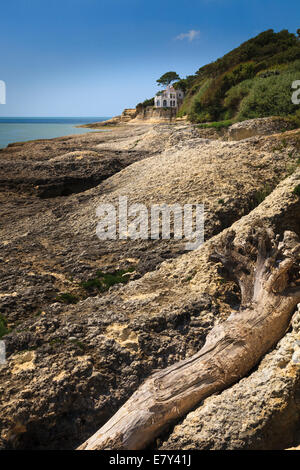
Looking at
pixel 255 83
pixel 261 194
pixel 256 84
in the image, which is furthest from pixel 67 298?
pixel 255 83

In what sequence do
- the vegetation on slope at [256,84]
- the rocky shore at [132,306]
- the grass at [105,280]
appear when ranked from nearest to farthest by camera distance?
the rocky shore at [132,306], the grass at [105,280], the vegetation on slope at [256,84]

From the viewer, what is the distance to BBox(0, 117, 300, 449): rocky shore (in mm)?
3170

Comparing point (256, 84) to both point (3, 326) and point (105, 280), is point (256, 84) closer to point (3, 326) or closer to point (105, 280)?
point (105, 280)

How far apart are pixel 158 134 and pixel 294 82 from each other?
6.62 meters

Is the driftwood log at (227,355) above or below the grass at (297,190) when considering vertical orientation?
below

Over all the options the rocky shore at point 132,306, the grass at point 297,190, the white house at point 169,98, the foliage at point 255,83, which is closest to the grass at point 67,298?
the rocky shore at point 132,306

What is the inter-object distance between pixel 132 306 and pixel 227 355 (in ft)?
5.25

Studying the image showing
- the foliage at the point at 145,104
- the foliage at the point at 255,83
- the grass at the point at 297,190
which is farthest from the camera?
the foliage at the point at 145,104

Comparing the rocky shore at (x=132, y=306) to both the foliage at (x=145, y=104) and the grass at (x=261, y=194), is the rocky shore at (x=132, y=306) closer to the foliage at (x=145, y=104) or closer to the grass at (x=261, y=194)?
the grass at (x=261, y=194)

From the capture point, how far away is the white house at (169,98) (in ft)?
184

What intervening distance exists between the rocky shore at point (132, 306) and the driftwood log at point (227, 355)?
5.8 inches

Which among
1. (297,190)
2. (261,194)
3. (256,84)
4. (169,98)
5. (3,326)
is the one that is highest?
(169,98)

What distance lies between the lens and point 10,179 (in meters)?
10.6

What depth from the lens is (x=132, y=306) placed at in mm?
4715
